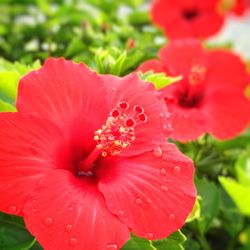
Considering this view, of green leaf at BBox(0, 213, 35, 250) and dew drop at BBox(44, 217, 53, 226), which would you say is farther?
green leaf at BBox(0, 213, 35, 250)

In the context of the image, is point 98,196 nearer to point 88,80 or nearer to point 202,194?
point 88,80

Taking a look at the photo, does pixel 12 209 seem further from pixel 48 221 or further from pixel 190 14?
pixel 190 14

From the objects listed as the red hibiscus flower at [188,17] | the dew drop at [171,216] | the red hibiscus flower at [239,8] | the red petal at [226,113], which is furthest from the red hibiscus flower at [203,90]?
the red hibiscus flower at [239,8]

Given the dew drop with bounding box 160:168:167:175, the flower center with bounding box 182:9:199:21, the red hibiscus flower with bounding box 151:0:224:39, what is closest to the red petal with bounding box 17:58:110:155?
the dew drop with bounding box 160:168:167:175

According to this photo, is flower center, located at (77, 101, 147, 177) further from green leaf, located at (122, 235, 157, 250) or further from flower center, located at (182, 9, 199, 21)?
flower center, located at (182, 9, 199, 21)

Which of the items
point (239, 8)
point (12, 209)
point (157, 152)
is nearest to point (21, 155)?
point (12, 209)

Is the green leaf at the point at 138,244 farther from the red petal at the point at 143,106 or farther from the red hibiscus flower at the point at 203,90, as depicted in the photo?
the red hibiscus flower at the point at 203,90
